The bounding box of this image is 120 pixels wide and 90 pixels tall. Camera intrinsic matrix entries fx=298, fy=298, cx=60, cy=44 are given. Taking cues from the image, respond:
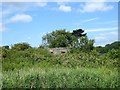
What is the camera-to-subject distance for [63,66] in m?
9.80

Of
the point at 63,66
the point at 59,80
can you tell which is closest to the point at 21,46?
the point at 63,66

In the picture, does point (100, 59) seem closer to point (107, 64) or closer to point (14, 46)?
point (107, 64)

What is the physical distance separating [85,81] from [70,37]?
6.75m

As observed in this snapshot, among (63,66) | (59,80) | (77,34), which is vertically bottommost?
(59,80)

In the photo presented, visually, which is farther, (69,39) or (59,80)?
(69,39)

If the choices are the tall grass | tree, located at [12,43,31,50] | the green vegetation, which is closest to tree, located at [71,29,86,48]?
the green vegetation

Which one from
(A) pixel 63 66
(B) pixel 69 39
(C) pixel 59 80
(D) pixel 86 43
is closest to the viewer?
(C) pixel 59 80

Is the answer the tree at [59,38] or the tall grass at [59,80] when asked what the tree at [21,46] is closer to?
the tree at [59,38]

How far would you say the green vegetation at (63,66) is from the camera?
6.91 m

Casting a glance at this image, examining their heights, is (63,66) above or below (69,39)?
below

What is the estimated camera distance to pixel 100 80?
22.9ft

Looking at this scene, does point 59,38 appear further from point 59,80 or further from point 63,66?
point 59,80

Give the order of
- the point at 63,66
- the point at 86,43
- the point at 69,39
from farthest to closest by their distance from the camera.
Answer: the point at 69,39 → the point at 86,43 → the point at 63,66

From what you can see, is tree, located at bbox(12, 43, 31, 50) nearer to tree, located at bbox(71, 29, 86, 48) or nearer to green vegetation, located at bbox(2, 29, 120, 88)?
green vegetation, located at bbox(2, 29, 120, 88)
